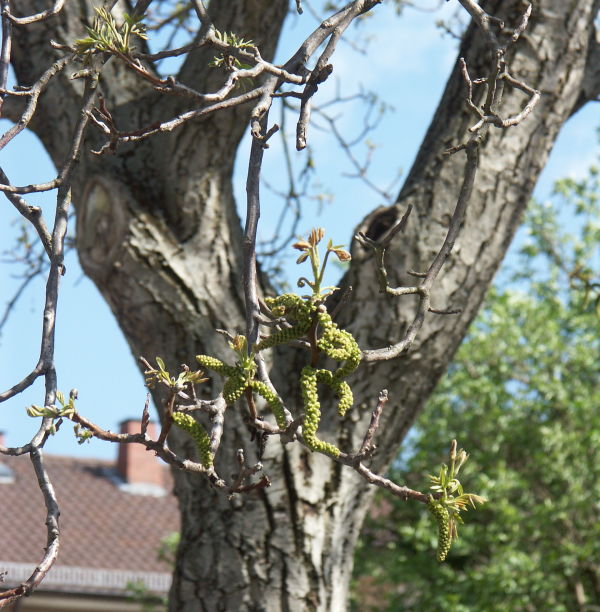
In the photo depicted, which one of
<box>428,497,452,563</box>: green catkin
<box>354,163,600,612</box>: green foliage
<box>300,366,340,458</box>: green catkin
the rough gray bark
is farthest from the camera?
<box>354,163,600,612</box>: green foliage

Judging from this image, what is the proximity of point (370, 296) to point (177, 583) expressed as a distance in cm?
118

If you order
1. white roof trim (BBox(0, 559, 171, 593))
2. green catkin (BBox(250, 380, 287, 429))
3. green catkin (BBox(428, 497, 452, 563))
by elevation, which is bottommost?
green catkin (BBox(428, 497, 452, 563))

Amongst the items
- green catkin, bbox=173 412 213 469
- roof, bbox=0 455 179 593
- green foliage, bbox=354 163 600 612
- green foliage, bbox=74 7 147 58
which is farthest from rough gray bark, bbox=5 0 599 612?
roof, bbox=0 455 179 593

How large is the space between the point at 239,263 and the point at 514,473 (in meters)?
5.63

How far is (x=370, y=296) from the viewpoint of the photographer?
10.6ft

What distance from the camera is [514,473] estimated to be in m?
8.49

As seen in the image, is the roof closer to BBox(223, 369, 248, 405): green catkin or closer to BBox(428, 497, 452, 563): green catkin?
BBox(428, 497, 452, 563): green catkin

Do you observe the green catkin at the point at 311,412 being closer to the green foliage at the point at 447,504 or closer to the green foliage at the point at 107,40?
the green foliage at the point at 447,504

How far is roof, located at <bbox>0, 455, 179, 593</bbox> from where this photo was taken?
12.5 metres

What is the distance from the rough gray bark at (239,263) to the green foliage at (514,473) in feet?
16.2

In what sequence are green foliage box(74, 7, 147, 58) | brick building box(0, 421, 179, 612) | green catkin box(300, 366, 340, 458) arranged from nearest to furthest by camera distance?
green catkin box(300, 366, 340, 458), green foliage box(74, 7, 147, 58), brick building box(0, 421, 179, 612)

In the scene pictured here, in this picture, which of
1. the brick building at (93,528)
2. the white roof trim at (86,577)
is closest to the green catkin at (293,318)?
the brick building at (93,528)

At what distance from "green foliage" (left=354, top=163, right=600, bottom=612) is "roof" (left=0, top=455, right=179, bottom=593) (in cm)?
415

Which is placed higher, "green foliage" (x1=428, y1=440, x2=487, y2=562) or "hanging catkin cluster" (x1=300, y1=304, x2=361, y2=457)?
"hanging catkin cluster" (x1=300, y1=304, x2=361, y2=457)
